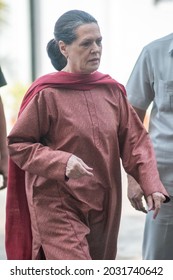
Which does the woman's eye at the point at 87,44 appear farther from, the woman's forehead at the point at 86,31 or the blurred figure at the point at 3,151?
the blurred figure at the point at 3,151

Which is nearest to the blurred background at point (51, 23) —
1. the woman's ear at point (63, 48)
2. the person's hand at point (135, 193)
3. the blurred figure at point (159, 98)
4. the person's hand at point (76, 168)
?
the blurred figure at point (159, 98)

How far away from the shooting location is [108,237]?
2.87 metres

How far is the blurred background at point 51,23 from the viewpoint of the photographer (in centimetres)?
368

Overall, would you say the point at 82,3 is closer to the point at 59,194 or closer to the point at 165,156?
the point at 165,156

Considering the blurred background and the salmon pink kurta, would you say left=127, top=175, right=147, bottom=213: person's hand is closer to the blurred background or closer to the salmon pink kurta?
the salmon pink kurta

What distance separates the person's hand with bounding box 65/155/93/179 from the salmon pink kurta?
2 cm

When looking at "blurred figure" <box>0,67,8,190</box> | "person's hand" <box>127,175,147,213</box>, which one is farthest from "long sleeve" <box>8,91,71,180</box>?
"blurred figure" <box>0,67,8,190</box>

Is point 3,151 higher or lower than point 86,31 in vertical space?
lower

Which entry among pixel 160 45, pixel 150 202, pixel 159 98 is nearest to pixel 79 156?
→ pixel 150 202

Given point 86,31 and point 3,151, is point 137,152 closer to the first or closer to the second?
point 86,31

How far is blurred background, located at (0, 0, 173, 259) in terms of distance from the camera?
145 inches

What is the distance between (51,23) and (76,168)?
1.21m

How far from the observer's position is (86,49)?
2684 mm
